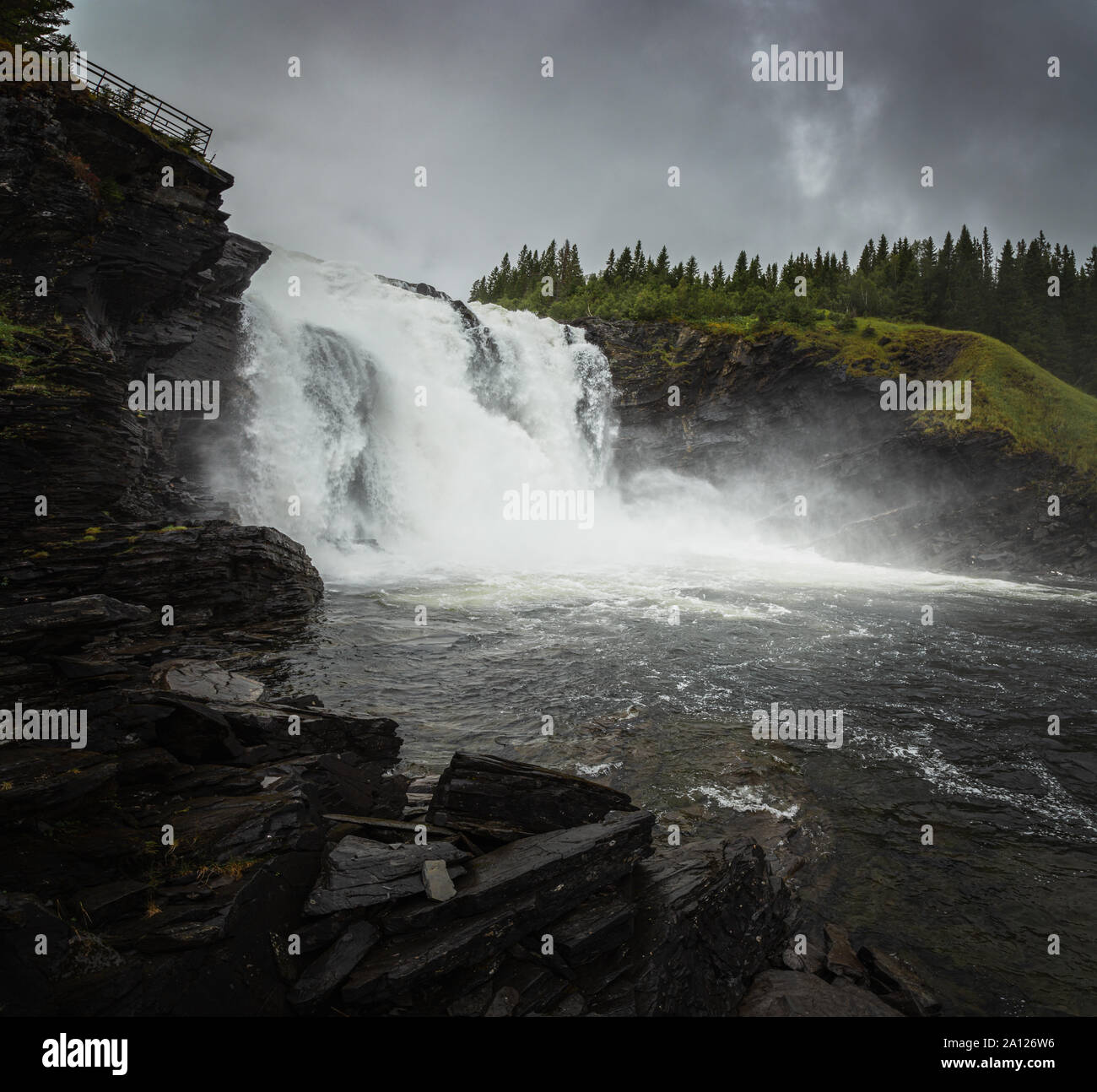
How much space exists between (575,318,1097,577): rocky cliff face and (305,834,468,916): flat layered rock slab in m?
48.5

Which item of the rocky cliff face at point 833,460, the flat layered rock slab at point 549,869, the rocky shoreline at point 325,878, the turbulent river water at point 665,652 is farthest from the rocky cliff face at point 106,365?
the rocky cliff face at point 833,460

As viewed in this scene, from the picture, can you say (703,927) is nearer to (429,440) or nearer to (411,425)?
(411,425)

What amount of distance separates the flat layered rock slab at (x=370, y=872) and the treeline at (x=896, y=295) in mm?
60427

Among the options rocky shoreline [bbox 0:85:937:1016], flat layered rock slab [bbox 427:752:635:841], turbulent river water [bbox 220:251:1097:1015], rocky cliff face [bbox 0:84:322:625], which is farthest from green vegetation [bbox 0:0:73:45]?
flat layered rock slab [bbox 427:752:635:841]

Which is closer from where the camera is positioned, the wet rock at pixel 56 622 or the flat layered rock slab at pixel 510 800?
the flat layered rock slab at pixel 510 800

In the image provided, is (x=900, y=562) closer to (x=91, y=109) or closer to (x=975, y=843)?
(x=975, y=843)

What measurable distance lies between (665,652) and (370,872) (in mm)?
14247

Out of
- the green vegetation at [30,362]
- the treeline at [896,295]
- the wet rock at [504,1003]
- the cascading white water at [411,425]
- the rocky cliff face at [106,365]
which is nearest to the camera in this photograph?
the wet rock at [504,1003]

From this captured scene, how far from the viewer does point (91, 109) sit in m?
21.7

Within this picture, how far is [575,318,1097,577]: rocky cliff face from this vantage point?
141 feet

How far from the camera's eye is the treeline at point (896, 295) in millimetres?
63906

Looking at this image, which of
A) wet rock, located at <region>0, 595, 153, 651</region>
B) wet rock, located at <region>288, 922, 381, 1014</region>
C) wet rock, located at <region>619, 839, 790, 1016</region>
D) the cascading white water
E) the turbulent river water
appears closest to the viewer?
wet rock, located at <region>288, 922, 381, 1014</region>

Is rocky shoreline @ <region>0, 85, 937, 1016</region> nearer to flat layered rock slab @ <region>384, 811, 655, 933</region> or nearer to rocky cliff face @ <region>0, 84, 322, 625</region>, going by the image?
flat layered rock slab @ <region>384, 811, 655, 933</region>

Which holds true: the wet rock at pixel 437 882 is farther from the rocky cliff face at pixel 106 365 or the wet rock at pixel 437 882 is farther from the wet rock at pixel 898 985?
the rocky cliff face at pixel 106 365
